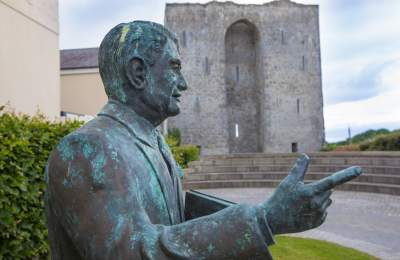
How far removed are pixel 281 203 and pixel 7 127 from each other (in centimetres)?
389

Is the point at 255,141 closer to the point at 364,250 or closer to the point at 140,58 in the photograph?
the point at 364,250

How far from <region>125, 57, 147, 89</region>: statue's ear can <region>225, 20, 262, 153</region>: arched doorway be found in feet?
98.8

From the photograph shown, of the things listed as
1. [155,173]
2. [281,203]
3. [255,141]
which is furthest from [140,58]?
[255,141]

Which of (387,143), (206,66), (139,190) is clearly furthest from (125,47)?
(206,66)

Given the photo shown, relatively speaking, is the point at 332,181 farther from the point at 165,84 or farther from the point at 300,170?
the point at 165,84

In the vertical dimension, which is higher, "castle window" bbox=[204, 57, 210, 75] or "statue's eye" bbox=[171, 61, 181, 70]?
"castle window" bbox=[204, 57, 210, 75]

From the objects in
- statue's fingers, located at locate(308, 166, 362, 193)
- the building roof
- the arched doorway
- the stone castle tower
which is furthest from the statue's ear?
the arched doorway

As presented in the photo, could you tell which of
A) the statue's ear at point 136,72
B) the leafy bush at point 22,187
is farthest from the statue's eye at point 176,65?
the leafy bush at point 22,187

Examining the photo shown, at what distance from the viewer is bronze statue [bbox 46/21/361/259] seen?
1.04 m

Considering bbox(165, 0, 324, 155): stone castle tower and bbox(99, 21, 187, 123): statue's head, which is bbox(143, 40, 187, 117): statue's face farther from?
bbox(165, 0, 324, 155): stone castle tower

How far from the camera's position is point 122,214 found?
106cm

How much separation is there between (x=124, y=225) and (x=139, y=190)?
148 mm

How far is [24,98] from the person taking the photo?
30.2 ft

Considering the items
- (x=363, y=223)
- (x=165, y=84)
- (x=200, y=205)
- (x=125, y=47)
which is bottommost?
(x=363, y=223)
